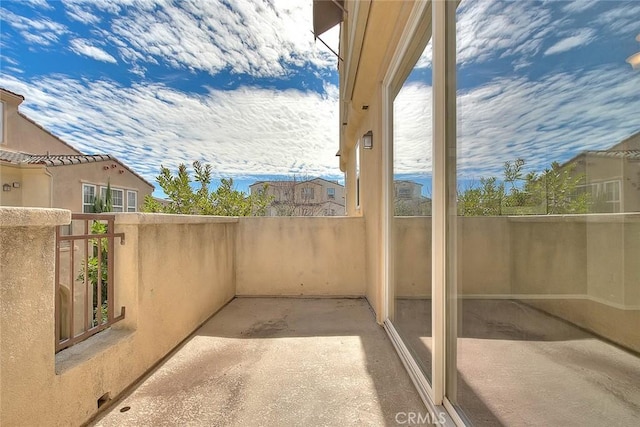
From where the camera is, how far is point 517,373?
1381 mm

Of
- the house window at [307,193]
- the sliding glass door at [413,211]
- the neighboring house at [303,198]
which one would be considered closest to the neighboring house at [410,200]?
the sliding glass door at [413,211]

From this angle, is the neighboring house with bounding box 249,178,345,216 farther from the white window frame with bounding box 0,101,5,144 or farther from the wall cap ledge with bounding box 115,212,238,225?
→ the white window frame with bounding box 0,101,5,144

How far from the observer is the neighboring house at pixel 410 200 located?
97.6 inches

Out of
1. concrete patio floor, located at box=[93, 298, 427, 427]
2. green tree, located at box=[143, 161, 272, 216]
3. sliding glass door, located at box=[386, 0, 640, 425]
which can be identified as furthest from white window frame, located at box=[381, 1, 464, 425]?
green tree, located at box=[143, 161, 272, 216]

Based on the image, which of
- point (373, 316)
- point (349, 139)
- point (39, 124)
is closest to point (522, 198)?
point (373, 316)

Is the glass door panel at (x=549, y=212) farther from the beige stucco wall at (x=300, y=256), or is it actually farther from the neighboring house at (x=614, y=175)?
the beige stucco wall at (x=300, y=256)

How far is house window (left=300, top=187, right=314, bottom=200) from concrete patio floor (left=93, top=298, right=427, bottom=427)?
14.0 meters

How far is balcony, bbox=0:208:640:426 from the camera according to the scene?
1.02 metres

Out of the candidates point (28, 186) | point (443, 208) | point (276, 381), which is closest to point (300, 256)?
point (276, 381)

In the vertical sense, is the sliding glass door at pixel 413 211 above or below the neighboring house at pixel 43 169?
below

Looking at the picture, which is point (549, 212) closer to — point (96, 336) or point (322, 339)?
point (322, 339)

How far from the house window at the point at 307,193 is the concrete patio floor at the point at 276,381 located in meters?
14.0

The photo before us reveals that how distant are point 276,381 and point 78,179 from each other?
14287 millimetres

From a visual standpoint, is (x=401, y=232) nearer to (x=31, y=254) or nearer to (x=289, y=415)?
(x=289, y=415)
